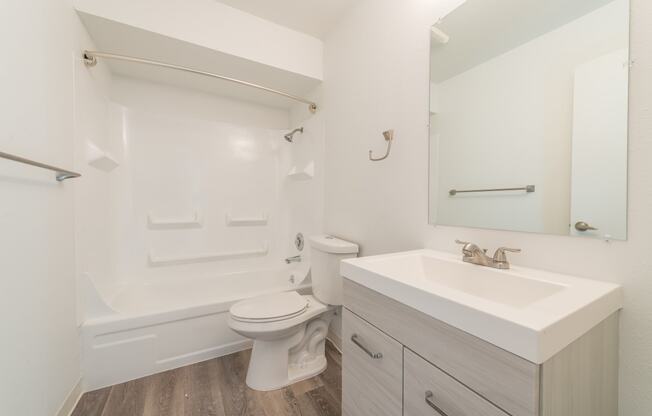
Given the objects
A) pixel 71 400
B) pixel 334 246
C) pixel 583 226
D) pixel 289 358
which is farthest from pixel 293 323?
pixel 583 226

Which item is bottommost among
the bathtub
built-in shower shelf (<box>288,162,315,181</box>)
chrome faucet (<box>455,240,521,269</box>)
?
the bathtub

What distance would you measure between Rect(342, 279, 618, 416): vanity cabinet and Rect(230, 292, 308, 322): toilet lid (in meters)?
0.56

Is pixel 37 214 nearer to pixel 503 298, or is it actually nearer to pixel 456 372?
pixel 456 372

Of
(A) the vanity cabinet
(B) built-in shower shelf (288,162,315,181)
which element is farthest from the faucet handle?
(B) built-in shower shelf (288,162,315,181)

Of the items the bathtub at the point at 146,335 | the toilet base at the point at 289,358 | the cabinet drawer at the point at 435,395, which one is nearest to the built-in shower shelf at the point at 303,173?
the bathtub at the point at 146,335

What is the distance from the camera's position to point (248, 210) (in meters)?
2.51

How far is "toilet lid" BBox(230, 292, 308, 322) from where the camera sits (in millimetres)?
1349

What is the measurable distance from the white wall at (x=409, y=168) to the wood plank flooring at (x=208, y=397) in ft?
2.72

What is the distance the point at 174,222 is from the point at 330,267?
4.89 feet

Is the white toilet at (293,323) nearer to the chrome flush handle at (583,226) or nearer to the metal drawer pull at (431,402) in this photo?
the metal drawer pull at (431,402)

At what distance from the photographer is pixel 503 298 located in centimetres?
80

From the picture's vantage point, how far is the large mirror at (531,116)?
27.3 inches

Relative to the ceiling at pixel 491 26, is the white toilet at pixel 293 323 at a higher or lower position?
lower

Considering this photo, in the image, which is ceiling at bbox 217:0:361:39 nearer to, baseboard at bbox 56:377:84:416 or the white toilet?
the white toilet
